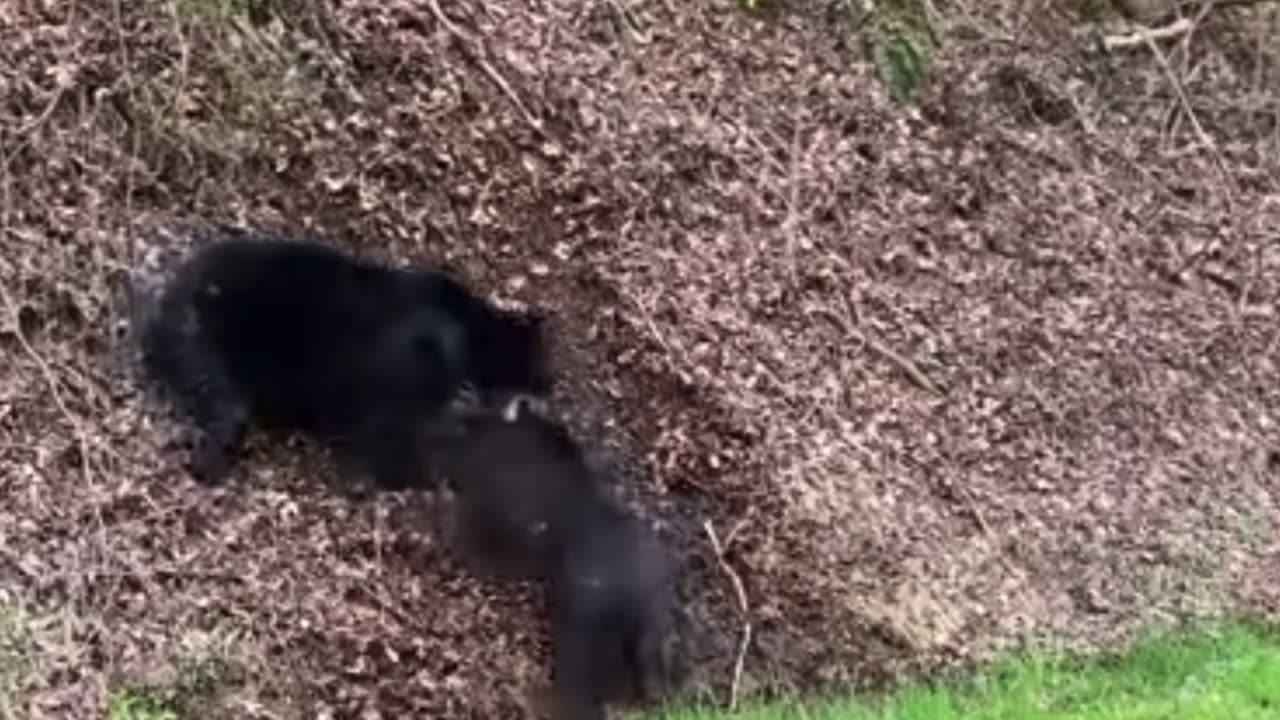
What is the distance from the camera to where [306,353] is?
7.32 meters

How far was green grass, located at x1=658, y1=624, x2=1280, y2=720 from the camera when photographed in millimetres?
6902

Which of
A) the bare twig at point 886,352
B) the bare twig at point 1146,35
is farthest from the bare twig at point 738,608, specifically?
the bare twig at point 1146,35

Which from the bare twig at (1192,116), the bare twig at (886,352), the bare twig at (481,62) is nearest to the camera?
the bare twig at (481,62)

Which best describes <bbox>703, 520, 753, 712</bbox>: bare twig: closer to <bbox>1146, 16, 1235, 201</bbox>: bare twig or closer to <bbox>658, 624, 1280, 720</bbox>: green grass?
<bbox>658, 624, 1280, 720</bbox>: green grass

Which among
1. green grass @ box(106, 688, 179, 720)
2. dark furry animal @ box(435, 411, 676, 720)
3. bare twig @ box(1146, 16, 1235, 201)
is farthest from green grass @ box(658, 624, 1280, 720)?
bare twig @ box(1146, 16, 1235, 201)

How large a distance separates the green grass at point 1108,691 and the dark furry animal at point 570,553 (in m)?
0.27

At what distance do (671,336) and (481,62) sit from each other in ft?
4.82

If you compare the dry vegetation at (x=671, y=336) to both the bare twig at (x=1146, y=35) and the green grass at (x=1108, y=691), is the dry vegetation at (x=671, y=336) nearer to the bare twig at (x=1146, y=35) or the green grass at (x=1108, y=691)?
the green grass at (x=1108, y=691)

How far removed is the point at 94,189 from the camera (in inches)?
295

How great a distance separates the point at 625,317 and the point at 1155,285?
10.0 feet

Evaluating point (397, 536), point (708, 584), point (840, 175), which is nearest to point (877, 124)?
point (840, 175)

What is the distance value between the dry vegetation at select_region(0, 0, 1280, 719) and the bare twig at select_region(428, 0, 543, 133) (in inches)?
0.7

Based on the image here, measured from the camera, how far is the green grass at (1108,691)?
690cm

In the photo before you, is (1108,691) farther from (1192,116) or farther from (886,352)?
(1192,116)
